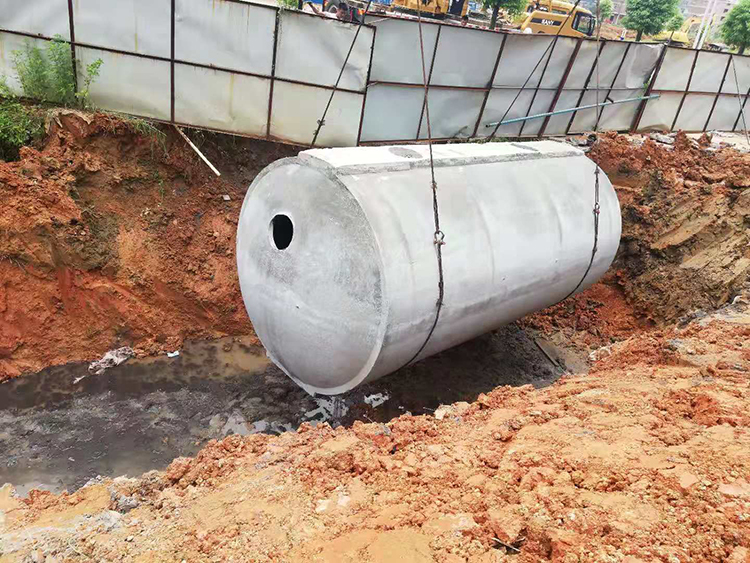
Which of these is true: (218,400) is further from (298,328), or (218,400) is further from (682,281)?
(682,281)

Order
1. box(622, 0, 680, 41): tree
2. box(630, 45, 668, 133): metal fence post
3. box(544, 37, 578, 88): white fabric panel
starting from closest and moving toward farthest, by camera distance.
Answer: box(544, 37, 578, 88): white fabric panel → box(630, 45, 668, 133): metal fence post → box(622, 0, 680, 41): tree

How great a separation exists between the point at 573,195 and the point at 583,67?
202 inches

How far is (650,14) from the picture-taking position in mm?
24703

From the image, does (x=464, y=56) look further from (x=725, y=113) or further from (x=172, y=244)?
(x=725, y=113)

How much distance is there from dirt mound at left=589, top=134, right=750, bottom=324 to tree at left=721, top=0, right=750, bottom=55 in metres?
18.3

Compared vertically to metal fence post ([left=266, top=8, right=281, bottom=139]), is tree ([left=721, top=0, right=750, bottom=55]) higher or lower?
higher

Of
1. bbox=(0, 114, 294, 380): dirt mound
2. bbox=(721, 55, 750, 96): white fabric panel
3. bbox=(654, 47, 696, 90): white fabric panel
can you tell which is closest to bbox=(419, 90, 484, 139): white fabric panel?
bbox=(0, 114, 294, 380): dirt mound

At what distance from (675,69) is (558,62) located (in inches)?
124

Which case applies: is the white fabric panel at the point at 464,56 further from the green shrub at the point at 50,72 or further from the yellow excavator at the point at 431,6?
the yellow excavator at the point at 431,6

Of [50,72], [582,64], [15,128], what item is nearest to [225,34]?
[50,72]

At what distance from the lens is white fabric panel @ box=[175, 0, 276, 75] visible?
7.70 meters

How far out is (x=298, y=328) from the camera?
543 cm

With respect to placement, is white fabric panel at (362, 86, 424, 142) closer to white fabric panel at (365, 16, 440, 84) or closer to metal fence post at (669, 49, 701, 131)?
white fabric panel at (365, 16, 440, 84)

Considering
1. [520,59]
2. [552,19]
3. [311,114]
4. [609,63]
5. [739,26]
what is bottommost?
[311,114]
